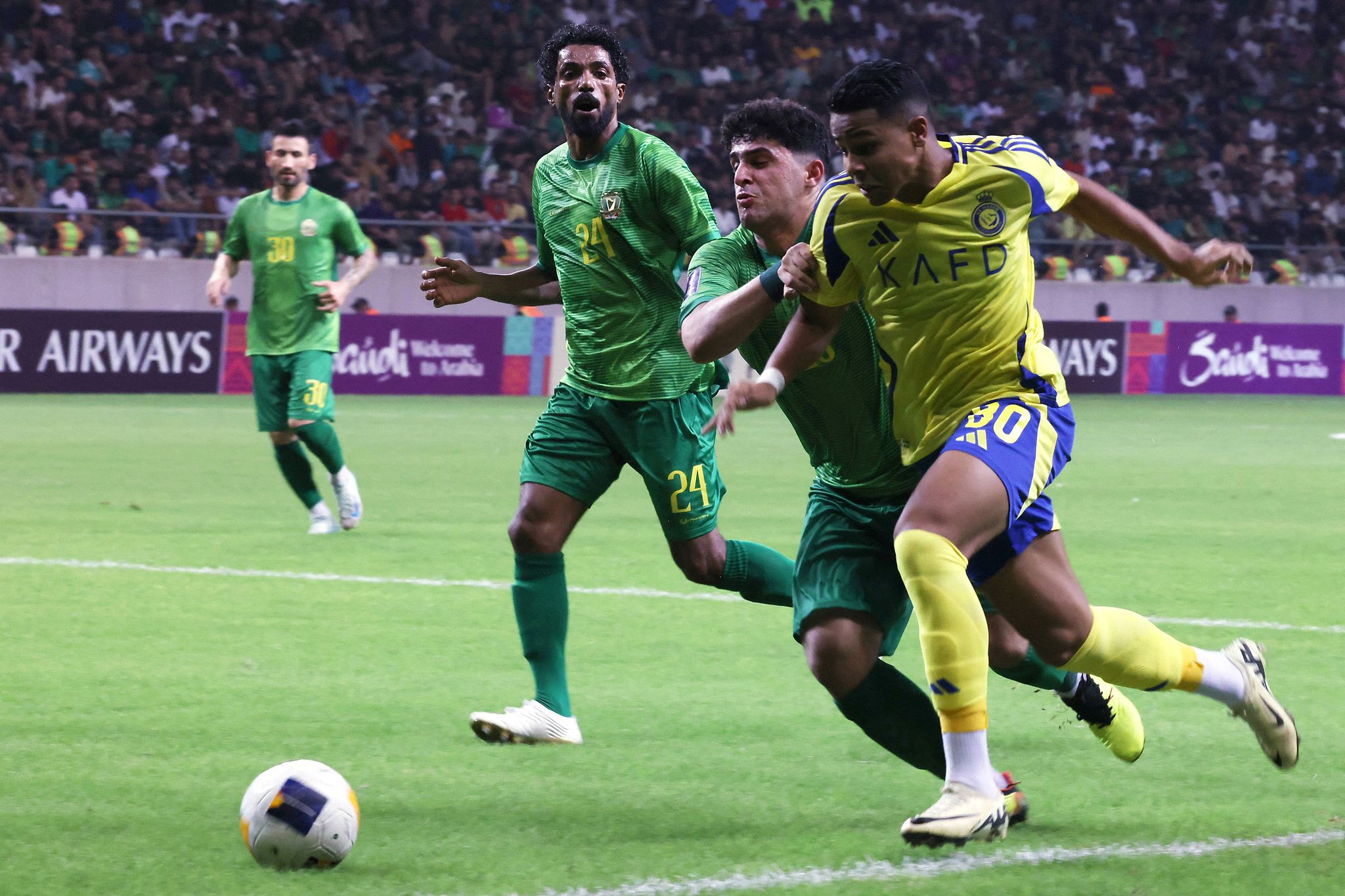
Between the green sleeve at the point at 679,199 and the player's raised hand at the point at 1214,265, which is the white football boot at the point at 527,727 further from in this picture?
the player's raised hand at the point at 1214,265

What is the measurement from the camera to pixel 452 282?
5.69 m

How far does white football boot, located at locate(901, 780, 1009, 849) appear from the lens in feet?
11.7

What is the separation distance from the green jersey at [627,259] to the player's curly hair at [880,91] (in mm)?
1549

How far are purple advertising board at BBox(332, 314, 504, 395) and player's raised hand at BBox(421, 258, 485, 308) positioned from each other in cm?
1671

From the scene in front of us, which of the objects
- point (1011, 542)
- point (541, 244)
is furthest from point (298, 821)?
point (541, 244)

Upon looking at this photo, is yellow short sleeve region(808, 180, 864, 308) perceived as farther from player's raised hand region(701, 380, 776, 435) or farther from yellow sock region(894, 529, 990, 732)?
yellow sock region(894, 529, 990, 732)

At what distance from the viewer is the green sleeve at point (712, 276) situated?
442cm

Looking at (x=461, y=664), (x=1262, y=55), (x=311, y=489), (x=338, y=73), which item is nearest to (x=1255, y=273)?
(x=1262, y=55)

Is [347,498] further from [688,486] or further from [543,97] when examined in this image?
[543,97]

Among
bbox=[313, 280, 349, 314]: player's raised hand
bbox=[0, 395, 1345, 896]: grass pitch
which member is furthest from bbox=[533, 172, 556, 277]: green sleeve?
bbox=[313, 280, 349, 314]: player's raised hand

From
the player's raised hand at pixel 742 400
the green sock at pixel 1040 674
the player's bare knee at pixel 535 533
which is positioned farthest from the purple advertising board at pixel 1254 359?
the player's raised hand at pixel 742 400

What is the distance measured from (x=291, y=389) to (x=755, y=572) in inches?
207

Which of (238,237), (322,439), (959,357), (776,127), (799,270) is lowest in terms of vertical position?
(322,439)

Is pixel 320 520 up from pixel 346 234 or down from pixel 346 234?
down
